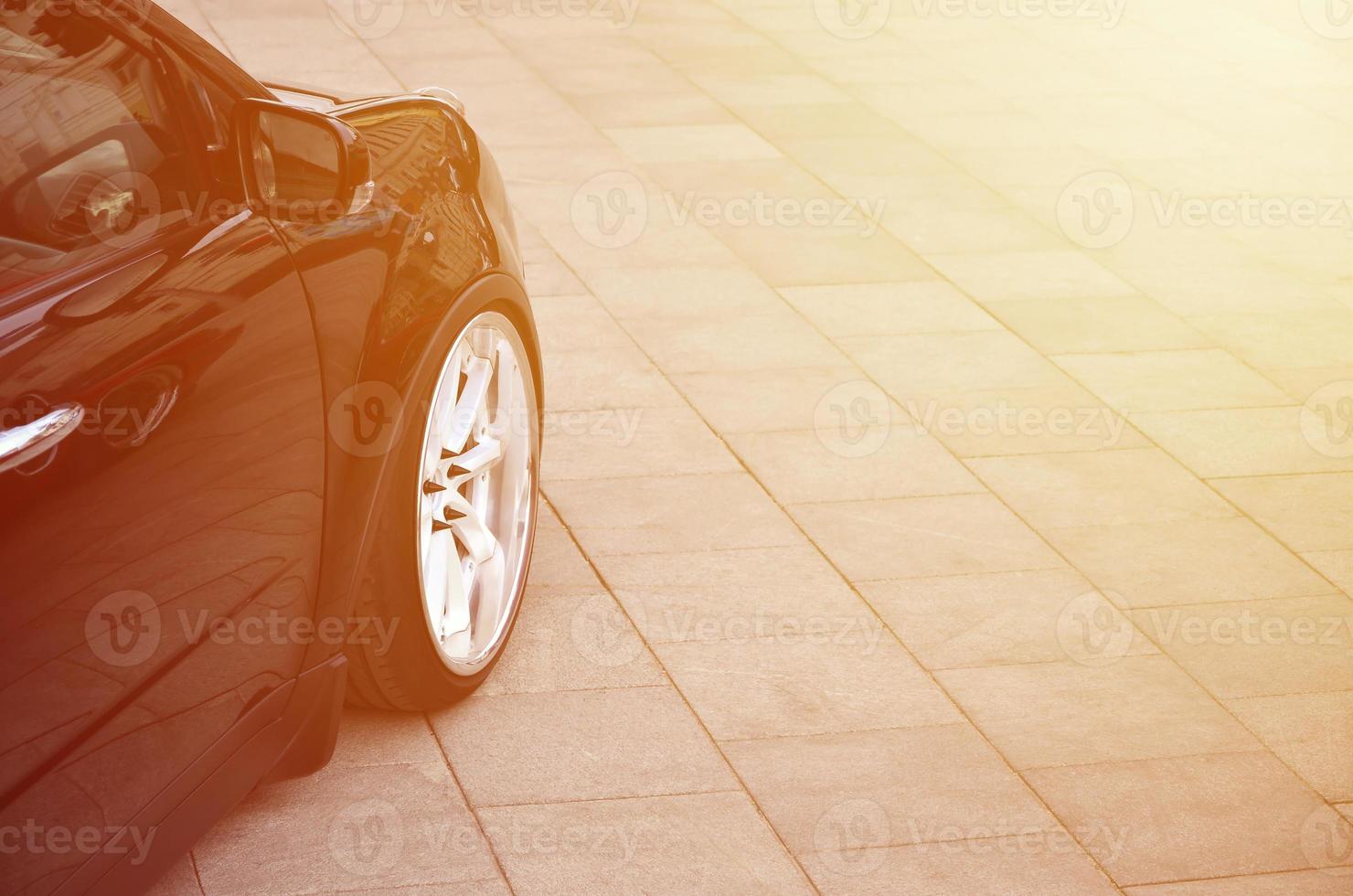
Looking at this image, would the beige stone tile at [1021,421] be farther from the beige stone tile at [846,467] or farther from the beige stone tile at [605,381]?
the beige stone tile at [605,381]

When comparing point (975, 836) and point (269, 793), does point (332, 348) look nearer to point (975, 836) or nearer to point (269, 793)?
point (269, 793)

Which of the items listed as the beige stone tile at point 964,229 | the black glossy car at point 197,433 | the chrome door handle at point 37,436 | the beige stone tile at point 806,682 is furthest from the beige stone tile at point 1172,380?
the chrome door handle at point 37,436

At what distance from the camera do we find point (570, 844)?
3461mm

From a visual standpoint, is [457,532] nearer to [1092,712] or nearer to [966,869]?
[966,869]

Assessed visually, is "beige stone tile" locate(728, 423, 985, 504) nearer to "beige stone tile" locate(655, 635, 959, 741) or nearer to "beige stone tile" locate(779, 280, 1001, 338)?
"beige stone tile" locate(655, 635, 959, 741)

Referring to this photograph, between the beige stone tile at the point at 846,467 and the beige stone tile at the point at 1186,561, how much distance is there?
0.47 m

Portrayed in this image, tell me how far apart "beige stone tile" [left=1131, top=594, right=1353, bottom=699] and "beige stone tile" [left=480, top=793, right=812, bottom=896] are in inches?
57.3

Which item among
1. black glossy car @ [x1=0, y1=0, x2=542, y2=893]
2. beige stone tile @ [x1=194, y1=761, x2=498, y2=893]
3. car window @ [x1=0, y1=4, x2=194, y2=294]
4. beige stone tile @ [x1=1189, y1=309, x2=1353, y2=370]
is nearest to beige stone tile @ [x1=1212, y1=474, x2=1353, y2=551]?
beige stone tile @ [x1=1189, y1=309, x2=1353, y2=370]

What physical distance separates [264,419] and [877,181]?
597 centimetres

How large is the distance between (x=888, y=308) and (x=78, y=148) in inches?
173

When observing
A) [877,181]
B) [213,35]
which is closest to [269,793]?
[877,181]

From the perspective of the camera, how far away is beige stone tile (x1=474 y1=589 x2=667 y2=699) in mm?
4094

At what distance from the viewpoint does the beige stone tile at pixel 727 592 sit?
14.4ft

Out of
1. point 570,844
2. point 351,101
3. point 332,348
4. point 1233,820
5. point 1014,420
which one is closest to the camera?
point 332,348
